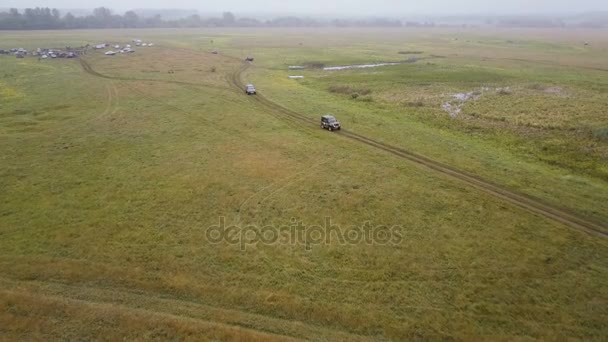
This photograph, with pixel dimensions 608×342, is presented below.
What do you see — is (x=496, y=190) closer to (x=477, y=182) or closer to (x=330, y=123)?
(x=477, y=182)

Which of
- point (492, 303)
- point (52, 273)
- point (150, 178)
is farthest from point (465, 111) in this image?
point (52, 273)

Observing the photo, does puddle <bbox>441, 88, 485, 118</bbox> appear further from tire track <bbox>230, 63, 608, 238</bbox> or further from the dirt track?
the dirt track

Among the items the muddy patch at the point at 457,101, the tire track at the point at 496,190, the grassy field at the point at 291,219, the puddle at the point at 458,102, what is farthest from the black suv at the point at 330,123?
the puddle at the point at 458,102

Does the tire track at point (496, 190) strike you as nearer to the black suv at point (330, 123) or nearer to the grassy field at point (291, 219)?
the grassy field at point (291, 219)

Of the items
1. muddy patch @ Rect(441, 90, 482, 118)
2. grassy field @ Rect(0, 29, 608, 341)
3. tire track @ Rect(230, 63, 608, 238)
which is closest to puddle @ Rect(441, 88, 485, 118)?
muddy patch @ Rect(441, 90, 482, 118)

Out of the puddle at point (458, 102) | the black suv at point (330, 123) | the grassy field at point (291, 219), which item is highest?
the puddle at point (458, 102)

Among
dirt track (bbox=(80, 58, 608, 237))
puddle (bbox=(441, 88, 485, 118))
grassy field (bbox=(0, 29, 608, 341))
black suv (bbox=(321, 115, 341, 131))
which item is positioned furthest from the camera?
puddle (bbox=(441, 88, 485, 118))

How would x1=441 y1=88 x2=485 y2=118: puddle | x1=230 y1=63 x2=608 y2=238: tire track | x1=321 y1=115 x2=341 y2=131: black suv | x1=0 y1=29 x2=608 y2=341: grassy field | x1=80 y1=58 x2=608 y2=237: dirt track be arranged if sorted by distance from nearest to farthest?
x1=0 y1=29 x2=608 y2=341: grassy field → x1=230 y1=63 x2=608 y2=238: tire track → x1=80 y1=58 x2=608 y2=237: dirt track → x1=321 y1=115 x2=341 y2=131: black suv → x1=441 y1=88 x2=485 y2=118: puddle

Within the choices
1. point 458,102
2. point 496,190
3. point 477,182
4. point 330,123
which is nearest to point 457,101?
point 458,102

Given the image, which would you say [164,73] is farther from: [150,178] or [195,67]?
[150,178]
